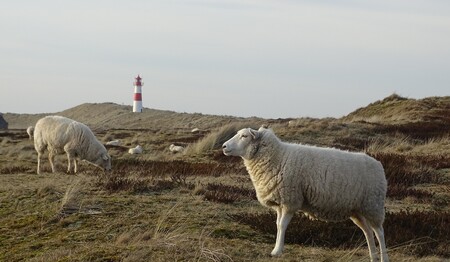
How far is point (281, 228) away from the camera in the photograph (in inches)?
282

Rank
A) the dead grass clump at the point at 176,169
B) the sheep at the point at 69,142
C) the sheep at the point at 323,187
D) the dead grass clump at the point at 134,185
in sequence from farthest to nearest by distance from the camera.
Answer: the sheep at the point at 69,142, the dead grass clump at the point at 176,169, the dead grass clump at the point at 134,185, the sheep at the point at 323,187

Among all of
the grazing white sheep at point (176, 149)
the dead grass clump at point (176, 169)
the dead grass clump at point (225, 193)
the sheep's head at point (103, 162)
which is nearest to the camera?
the dead grass clump at point (225, 193)

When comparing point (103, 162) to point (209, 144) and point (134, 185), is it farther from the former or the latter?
point (134, 185)

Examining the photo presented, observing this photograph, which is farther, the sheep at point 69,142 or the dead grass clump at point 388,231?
the sheep at point 69,142

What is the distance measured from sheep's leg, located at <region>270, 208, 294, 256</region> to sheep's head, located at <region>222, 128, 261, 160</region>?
2.75ft

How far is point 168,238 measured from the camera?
23.2ft

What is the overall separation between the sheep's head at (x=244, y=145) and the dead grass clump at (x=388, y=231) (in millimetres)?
1260

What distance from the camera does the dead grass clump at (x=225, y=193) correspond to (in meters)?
10.2

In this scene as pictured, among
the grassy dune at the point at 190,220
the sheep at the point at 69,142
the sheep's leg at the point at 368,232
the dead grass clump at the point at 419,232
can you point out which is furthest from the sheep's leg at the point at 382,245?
the sheep at the point at 69,142

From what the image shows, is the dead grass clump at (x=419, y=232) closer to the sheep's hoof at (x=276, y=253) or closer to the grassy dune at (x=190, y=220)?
the grassy dune at (x=190, y=220)

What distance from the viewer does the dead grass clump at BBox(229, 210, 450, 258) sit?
311 inches

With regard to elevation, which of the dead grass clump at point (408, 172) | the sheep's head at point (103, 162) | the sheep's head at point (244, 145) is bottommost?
the sheep's head at point (103, 162)

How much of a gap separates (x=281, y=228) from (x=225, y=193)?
357 cm

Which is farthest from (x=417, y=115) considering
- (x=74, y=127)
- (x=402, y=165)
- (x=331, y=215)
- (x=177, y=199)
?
(x=331, y=215)
